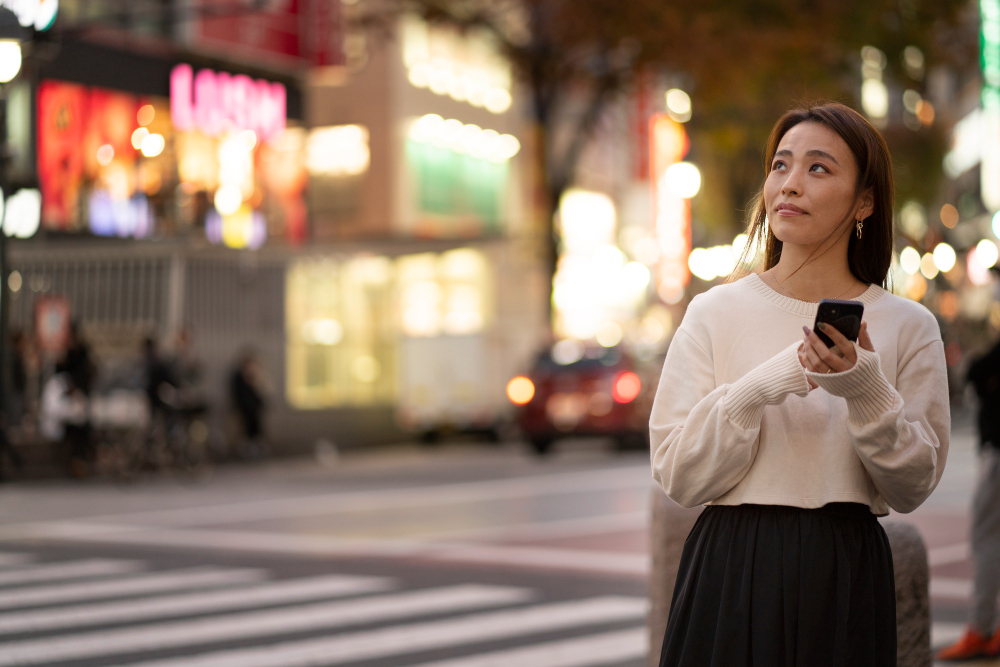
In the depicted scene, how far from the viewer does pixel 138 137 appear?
29375mm

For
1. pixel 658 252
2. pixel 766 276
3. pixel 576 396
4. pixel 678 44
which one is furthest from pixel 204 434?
pixel 658 252

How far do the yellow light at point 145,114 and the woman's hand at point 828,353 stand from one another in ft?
92.7

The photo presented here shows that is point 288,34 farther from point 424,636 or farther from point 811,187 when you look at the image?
point 811,187

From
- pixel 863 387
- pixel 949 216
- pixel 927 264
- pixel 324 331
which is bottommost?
pixel 863 387

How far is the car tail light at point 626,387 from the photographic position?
23.4 m

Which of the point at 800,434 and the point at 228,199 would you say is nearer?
the point at 800,434

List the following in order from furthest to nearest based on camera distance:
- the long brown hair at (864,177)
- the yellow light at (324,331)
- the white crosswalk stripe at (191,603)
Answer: the yellow light at (324,331) < the white crosswalk stripe at (191,603) < the long brown hair at (864,177)

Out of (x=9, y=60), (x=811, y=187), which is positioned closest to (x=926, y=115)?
(x=9, y=60)

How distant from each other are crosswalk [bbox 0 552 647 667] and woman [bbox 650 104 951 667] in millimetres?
4302

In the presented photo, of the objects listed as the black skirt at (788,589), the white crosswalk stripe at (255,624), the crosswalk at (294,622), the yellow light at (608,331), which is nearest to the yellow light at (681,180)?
the yellow light at (608,331)

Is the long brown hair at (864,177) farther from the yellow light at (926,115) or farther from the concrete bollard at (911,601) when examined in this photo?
the yellow light at (926,115)

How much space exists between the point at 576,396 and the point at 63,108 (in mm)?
11770

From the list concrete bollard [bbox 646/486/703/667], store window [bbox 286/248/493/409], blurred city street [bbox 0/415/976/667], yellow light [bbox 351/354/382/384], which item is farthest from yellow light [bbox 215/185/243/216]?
→ concrete bollard [bbox 646/486/703/667]

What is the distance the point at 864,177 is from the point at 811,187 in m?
0.14
